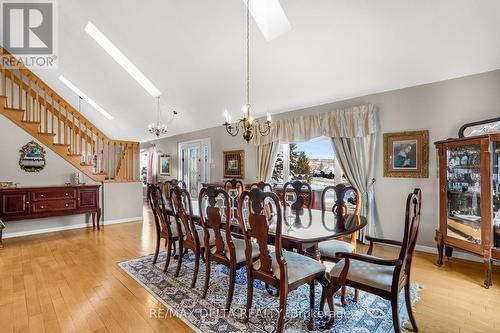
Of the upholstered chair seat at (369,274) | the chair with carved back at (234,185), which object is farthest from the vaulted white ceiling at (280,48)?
the upholstered chair seat at (369,274)

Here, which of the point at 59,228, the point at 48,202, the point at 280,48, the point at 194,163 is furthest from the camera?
the point at 194,163

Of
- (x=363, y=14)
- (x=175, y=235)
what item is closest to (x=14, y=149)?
(x=175, y=235)

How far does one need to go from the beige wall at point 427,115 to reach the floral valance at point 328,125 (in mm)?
189

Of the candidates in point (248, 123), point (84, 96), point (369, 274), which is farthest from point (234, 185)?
point (84, 96)

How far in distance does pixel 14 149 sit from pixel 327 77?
583cm

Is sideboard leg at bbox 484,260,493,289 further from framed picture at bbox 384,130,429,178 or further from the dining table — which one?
the dining table

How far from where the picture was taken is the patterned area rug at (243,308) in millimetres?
2021

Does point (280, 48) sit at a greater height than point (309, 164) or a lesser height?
greater

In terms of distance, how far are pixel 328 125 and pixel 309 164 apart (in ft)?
3.13

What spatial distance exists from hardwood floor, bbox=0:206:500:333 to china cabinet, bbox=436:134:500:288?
0.35 m

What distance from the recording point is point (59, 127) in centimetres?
535

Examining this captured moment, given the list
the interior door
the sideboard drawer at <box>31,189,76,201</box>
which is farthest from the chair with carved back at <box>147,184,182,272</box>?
the interior door

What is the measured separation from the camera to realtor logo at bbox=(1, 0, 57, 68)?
4906mm

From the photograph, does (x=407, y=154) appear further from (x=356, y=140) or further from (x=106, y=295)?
(x=106, y=295)
